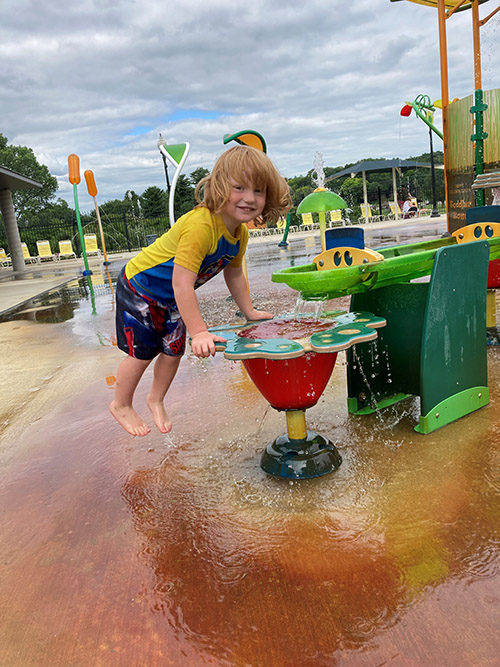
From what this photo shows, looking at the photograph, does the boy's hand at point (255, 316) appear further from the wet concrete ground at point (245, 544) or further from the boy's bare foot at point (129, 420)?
the boy's bare foot at point (129, 420)

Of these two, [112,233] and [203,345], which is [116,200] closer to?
[112,233]

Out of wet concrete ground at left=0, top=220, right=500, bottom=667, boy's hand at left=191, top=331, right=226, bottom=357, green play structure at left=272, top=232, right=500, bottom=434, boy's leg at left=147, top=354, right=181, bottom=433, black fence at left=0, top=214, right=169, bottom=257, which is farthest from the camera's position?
black fence at left=0, top=214, right=169, bottom=257

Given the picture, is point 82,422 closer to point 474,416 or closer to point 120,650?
point 120,650

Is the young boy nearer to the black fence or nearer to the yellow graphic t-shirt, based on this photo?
the yellow graphic t-shirt

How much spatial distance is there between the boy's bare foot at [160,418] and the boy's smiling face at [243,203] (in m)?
1.01

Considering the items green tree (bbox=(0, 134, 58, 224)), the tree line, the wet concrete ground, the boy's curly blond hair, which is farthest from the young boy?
green tree (bbox=(0, 134, 58, 224))

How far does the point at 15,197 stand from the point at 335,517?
163ft

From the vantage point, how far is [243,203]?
7.45 ft

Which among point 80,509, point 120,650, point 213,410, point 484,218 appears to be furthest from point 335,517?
point 484,218

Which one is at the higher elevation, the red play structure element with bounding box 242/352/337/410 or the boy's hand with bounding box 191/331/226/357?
the boy's hand with bounding box 191/331/226/357

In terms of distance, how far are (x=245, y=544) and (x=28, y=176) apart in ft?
159

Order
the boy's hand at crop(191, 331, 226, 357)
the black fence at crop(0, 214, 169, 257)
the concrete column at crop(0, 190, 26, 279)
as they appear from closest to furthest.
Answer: the boy's hand at crop(191, 331, 226, 357) < the concrete column at crop(0, 190, 26, 279) < the black fence at crop(0, 214, 169, 257)

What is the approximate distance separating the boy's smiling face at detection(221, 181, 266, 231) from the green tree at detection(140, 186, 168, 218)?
42.7 m

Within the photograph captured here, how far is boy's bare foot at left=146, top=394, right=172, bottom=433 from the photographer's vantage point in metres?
2.71
